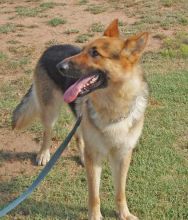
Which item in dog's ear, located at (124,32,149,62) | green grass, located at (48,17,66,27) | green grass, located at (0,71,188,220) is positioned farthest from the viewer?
green grass, located at (48,17,66,27)

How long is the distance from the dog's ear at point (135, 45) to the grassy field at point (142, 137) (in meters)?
1.72

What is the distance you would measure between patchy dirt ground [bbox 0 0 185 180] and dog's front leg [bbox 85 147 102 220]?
1.21 meters

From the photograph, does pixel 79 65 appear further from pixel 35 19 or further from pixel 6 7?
pixel 6 7

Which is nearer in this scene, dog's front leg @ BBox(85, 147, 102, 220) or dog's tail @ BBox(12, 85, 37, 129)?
dog's front leg @ BBox(85, 147, 102, 220)

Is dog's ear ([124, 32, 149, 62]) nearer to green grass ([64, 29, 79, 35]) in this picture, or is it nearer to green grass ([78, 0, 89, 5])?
green grass ([64, 29, 79, 35])

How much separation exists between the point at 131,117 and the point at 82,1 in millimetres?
9539

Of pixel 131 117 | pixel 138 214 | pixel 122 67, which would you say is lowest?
A: pixel 138 214

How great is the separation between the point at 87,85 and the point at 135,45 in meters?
0.55

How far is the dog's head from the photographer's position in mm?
3385

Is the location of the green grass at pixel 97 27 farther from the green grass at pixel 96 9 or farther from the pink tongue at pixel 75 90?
the pink tongue at pixel 75 90

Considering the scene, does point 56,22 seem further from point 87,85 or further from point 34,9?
point 87,85

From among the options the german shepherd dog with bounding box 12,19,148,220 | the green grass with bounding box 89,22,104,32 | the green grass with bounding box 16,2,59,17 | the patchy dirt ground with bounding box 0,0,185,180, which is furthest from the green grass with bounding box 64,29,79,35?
the german shepherd dog with bounding box 12,19,148,220

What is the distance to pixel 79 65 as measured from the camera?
11.2 feet

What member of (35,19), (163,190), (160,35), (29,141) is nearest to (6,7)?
(35,19)
